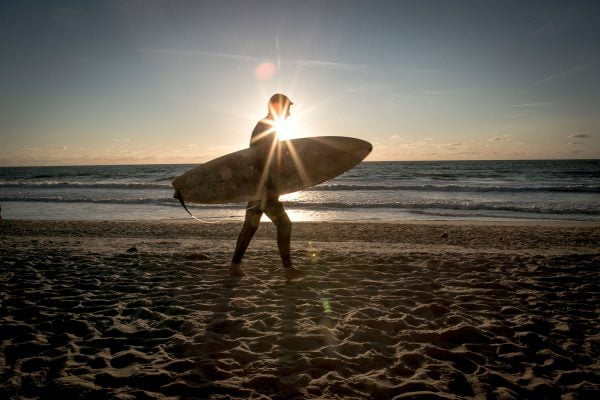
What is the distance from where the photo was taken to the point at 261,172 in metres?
4.55

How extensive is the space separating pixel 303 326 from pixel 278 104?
8.71 ft

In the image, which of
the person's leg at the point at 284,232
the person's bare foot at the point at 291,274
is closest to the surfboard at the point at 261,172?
the person's leg at the point at 284,232

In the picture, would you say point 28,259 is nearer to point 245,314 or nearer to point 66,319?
point 66,319

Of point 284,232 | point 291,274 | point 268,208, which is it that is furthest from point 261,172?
point 291,274

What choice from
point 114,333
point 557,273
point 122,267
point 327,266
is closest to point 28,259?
point 122,267

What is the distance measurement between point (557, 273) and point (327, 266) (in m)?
3.46

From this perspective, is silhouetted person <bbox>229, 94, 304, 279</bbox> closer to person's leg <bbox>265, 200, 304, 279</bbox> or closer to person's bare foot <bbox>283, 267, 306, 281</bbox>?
person's leg <bbox>265, 200, 304, 279</bbox>

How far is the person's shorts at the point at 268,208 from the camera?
4523mm

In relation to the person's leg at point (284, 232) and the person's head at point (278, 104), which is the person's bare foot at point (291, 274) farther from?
the person's head at point (278, 104)

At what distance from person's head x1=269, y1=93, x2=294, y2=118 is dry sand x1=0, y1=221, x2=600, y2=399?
Result: 2.29 meters

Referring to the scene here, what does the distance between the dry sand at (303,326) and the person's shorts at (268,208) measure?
3.27ft

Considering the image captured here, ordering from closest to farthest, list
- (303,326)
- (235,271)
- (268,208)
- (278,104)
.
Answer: (303,326) → (278,104) → (268,208) → (235,271)

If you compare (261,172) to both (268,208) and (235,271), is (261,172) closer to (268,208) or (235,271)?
(268,208)

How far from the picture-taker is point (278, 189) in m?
4.52
